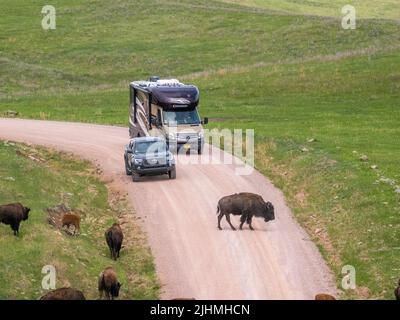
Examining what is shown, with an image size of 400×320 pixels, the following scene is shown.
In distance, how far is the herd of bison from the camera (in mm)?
25281

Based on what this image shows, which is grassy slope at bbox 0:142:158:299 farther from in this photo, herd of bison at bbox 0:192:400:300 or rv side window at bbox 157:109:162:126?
rv side window at bbox 157:109:162:126

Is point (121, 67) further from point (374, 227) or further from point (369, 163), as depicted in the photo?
point (374, 227)

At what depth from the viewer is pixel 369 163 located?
1726 inches

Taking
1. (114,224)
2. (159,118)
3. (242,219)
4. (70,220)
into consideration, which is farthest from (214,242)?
(159,118)

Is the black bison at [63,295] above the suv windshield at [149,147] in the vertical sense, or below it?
above

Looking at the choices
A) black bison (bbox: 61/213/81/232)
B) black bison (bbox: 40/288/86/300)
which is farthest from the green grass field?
black bison (bbox: 61/213/81/232)

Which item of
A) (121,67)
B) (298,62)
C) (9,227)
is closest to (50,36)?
(121,67)

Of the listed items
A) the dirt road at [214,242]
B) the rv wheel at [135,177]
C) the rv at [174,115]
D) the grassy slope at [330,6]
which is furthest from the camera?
the grassy slope at [330,6]

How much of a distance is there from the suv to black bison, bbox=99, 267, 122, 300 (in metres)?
15.3

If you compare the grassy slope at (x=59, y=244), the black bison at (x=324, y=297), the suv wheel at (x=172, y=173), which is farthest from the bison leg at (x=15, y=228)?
the suv wheel at (x=172, y=173)

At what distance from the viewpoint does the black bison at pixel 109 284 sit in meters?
27.3

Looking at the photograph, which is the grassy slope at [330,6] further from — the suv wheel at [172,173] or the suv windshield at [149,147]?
the suv wheel at [172,173]

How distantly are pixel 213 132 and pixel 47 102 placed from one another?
22.7m

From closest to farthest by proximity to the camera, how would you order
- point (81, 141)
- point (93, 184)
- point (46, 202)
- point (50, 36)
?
point (46, 202)
point (93, 184)
point (81, 141)
point (50, 36)
